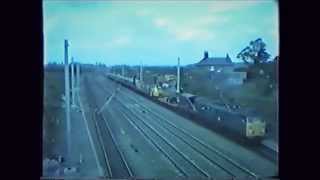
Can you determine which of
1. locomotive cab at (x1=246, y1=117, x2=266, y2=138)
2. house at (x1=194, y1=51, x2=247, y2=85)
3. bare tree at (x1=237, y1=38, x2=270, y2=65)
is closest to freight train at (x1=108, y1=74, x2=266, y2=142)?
locomotive cab at (x1=246, y1=117, x2=266, y2=138)

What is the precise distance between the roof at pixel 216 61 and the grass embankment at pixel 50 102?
0.66 m

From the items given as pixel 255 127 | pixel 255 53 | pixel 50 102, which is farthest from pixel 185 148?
pixel 50 102

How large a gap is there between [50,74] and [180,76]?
0.62m

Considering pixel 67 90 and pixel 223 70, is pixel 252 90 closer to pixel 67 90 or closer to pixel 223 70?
Result: pixel 223 70

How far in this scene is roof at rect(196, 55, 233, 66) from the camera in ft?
8.04

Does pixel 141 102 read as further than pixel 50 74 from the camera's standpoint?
Yes

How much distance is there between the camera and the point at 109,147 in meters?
2.44

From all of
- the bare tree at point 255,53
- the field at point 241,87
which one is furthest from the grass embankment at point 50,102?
the bare tree at point 255,53

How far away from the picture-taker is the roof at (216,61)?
8.04 ft
